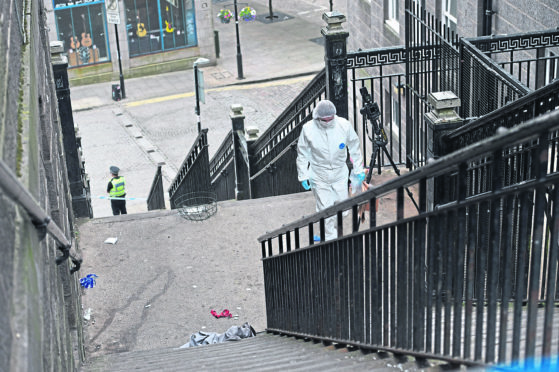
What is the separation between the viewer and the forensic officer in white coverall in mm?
A: 8203

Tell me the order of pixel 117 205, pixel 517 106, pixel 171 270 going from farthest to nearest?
pixel 117 205
pixel 171 270
pixel 517 106

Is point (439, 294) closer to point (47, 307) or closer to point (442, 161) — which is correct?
point (442, 161)

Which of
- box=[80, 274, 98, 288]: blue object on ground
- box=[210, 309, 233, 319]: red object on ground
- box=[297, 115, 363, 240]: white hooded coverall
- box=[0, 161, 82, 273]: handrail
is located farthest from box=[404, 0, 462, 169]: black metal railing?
box=[0, 161, 82, 273]: handrail

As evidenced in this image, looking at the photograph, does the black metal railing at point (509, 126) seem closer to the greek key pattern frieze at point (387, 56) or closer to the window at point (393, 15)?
the greek key pattern frieze at point (387, 56)

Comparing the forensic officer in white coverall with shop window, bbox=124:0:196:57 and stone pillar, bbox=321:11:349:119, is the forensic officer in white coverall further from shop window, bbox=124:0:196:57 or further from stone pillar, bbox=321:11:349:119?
shop window, bbox=124:0:196:57

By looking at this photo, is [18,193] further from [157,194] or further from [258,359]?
[157,194]

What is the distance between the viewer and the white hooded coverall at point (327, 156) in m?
8.22

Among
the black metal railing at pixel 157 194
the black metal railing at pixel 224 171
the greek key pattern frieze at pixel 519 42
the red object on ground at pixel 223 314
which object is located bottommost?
the black metal railing at pixel 157 194

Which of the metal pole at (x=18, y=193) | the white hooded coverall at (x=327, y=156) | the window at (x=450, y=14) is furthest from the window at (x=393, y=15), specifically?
the metal pole at (x=18, y=193)

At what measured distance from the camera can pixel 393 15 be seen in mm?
18359

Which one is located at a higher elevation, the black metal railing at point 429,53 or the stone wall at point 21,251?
the stone wall at point 21,251

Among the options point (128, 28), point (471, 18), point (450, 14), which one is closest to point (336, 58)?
point (471, 18)

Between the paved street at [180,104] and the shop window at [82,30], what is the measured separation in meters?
1.08

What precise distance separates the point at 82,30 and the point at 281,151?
55.5 feet
